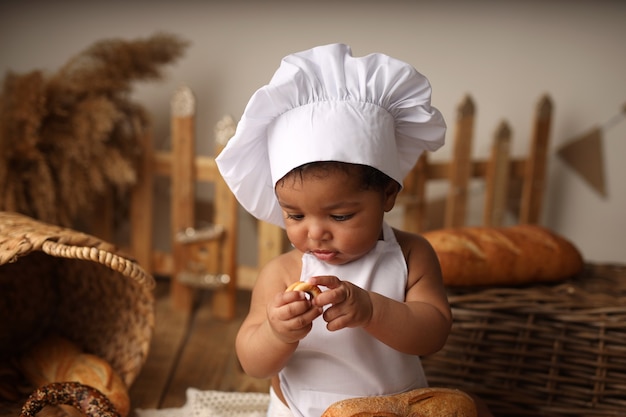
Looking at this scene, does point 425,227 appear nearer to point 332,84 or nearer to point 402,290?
point 402,290

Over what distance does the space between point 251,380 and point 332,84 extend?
3.88ft

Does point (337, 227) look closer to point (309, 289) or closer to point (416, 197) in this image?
point (309, 289)

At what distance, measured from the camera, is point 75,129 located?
96.3 inches

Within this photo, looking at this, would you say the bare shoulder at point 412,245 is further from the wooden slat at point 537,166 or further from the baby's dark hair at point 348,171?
the wooden slat at point 537,166

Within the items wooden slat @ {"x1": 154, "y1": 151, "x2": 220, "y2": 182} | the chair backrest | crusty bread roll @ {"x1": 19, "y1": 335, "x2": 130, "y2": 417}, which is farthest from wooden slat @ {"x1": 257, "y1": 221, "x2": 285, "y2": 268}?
crusty bread roll @ {"x1": 19, "y1": 335, "x2": 130, "y2": 417}

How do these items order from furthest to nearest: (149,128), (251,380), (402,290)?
(149,128), (251,380), (402,290)

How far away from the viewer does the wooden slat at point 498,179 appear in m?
2.76

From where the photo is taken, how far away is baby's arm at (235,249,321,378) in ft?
3.76

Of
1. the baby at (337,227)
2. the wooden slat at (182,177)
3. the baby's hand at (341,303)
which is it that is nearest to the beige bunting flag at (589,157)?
the wooden slat at (182,177)

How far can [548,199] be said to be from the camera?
2.93 metres

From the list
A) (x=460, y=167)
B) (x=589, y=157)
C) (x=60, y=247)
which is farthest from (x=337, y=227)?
(x=589, y=157)

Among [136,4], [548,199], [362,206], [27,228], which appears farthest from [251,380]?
[136,4]

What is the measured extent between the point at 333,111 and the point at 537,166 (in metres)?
1.87

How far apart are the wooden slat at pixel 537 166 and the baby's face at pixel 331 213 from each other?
1.72m
